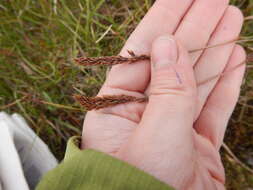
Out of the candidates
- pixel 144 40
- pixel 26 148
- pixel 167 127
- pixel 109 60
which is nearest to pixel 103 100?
pixel 109 60

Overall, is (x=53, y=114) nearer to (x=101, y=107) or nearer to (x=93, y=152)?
(x=101, y=107)

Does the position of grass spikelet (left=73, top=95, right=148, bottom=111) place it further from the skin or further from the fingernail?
the fingernail

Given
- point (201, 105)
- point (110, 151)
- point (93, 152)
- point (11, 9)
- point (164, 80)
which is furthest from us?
point (11, 9)

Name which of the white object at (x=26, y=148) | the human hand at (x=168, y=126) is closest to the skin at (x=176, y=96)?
the human hand at (x=168, y=126)

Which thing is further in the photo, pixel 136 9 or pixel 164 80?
pixel 136 9

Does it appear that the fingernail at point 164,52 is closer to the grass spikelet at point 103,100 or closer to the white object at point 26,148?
the grass spikelet at point 103,100

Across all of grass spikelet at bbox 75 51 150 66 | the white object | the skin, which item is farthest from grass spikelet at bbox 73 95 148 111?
the white object

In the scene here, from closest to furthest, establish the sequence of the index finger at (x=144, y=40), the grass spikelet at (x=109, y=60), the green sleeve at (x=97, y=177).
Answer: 1. the green sleeve at (x=97, y=177)
2. the grass spikelet at (x=109, y=60)
3. the index finger at (x=144, y=40)

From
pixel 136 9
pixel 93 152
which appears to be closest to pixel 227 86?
pixel 136 9
